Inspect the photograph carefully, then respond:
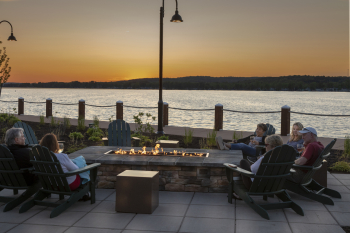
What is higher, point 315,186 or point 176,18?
point 176,18

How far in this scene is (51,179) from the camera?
449 centimetres

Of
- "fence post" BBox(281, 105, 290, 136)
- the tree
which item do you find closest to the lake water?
the tree

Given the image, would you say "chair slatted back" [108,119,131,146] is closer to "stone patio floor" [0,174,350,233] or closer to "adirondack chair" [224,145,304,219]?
"stone patio floor" [0,174,350,233]

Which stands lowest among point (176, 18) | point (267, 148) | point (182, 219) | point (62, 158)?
point (182, 219)

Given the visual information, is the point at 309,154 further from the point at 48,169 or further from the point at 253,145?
the point at 48,169

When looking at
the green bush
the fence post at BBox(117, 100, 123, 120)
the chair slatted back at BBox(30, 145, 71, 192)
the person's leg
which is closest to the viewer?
the chair slatted back at BBox(30, 145, 71, 192)

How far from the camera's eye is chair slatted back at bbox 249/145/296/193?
4402 millimetres

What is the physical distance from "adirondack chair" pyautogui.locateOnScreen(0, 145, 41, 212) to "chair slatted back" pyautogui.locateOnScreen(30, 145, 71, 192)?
0.31m

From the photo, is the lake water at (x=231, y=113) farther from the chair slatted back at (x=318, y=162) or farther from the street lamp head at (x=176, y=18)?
the chair slatted back at (x=318, y=162)

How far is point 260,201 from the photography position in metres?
5.11

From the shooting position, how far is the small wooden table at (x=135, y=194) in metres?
4.52

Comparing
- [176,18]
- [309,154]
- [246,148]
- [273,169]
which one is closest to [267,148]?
[273,169]

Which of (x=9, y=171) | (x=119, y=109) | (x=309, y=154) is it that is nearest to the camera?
(x=9, y=171)

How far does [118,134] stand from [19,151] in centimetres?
342
